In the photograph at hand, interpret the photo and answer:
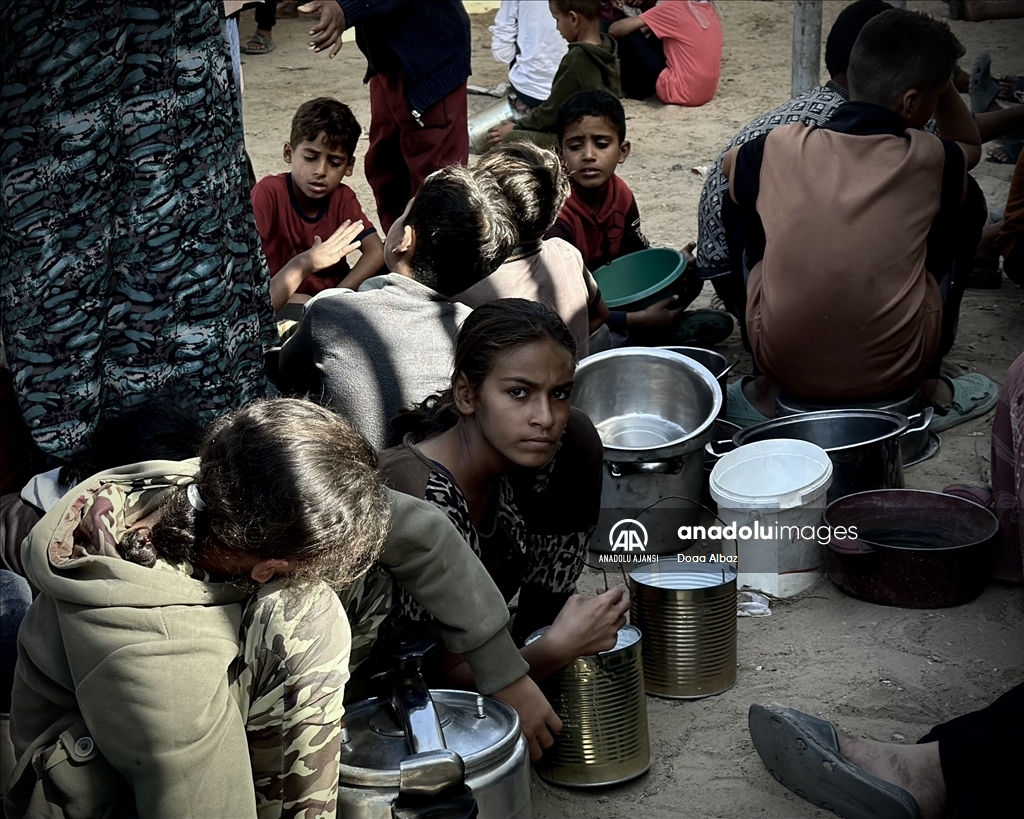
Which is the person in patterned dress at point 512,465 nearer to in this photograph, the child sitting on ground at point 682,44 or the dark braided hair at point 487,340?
the dark braided hair at point 487,340

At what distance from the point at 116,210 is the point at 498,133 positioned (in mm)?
5267

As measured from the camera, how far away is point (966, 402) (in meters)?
4.42

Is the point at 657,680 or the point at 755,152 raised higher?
the point at 755,152

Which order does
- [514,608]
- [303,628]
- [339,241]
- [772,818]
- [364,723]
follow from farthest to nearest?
[339,241] < [514,608] < [772,818] < [364,723] < [303,628]

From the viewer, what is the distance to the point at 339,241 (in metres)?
4.56

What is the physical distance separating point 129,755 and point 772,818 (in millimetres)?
1499

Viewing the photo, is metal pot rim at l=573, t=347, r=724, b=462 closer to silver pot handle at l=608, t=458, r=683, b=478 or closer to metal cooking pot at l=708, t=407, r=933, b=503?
silver pot handle at l=608, t=458, r=683, b=478

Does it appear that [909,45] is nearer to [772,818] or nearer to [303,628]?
[772,818]

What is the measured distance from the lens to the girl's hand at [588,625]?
2.59m

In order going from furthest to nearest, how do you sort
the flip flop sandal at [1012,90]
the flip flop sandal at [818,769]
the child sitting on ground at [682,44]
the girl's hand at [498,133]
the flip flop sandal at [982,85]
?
the child sitting on ground at [682,44]
the girl's hand at [498,133]
the flip flop sandal at [982,85]
the flip flop sandal at [1012,90]
the flip flop sandal at [818,769]

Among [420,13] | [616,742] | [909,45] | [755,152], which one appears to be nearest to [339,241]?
[420,13]

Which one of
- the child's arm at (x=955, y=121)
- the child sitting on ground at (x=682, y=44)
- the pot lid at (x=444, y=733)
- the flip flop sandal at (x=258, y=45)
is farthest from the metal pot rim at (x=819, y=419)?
the flip flop sandal at (x=258, y=45)

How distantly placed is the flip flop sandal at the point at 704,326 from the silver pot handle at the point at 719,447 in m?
0.99

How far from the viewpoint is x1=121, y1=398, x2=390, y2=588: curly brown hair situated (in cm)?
190
